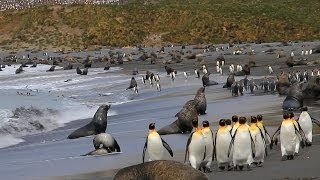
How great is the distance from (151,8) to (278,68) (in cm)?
4843

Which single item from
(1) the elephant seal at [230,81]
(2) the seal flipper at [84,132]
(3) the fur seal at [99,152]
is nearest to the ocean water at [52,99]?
(2) the seal flipper at [84,132]

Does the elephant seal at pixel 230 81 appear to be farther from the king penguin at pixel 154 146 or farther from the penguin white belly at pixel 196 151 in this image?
the penguin white belly at pixel 196 151

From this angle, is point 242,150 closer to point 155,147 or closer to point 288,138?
point 288,138

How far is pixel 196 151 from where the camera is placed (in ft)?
32.9

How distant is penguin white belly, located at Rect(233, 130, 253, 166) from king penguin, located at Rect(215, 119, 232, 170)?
11.5 inches

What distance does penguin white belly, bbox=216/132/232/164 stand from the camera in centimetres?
1029

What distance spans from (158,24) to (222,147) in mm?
63264

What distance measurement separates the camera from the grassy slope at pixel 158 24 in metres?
67.5

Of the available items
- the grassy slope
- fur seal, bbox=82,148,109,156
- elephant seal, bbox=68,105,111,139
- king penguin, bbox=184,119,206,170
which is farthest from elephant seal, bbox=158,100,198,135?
the grassy slope

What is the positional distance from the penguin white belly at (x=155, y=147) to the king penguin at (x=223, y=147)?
103cm

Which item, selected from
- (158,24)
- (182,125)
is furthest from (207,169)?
(158,24)

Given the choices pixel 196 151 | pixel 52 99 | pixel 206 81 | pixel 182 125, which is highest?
pixel 196 151

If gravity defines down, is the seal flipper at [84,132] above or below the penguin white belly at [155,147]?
below

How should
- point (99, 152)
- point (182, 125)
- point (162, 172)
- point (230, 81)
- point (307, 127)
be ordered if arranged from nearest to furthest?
point (162, 172)
point (307, 127)
point (99, 152)
point (182, 125)
point (230, 81)
